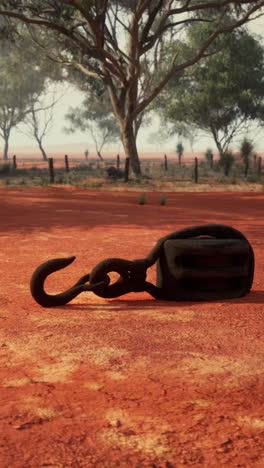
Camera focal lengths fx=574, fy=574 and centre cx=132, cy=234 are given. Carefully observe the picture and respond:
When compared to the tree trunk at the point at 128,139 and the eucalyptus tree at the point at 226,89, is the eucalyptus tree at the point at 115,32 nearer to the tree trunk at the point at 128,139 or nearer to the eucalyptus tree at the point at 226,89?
the tree trunk at the point at 128,139

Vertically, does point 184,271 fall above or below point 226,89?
below

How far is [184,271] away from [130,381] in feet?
6.67

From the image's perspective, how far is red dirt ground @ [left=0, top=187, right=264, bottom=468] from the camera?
2.43 metres

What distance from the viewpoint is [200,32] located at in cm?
4309

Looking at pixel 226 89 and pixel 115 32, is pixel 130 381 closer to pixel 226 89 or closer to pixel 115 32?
pixel 115 32

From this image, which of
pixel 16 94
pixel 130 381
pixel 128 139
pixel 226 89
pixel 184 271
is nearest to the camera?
pixel 130 381

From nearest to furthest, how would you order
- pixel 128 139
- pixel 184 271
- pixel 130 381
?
1. pixel 130 381
2. pixel 184 271
3. pixel 128 139

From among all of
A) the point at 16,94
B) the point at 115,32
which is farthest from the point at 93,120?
the point at 115,32

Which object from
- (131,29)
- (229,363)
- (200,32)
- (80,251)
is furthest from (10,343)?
(200,32)

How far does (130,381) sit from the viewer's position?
3170 millimetres

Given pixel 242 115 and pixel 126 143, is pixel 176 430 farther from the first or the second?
pixel 242 115

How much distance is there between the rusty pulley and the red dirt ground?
0.41 ft

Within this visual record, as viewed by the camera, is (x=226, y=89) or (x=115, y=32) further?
(x=226, y=89)

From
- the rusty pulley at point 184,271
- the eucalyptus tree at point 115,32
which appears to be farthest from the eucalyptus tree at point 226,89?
the rusty pulley at point 184,271
